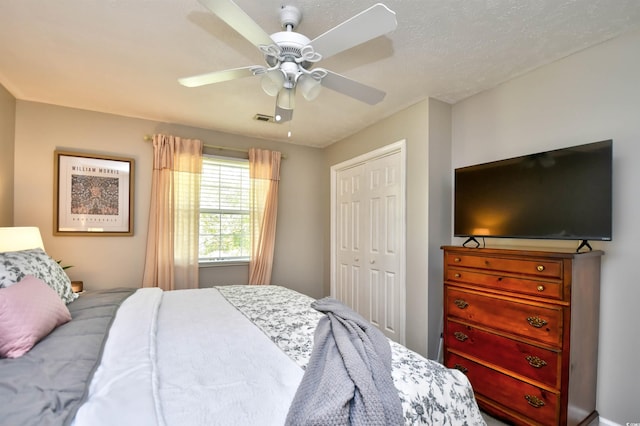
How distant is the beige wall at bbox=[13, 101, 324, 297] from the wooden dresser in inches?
97.0

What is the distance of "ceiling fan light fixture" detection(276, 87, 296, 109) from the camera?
5.63ft

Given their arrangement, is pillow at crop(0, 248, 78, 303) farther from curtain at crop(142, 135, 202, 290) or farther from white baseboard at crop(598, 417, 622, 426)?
white baseboard at crop(598, 417, 622, 426)

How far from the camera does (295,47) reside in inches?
57.8

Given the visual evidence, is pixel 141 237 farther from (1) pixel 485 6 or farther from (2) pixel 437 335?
(1) pixel 485 6

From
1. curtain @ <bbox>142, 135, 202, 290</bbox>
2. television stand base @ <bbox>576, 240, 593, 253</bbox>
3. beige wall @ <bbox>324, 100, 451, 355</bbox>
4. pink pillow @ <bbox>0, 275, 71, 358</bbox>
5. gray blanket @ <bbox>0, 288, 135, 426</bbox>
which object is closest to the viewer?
gray blanket @ <bbox>0, 288, 135, 426</bbox>

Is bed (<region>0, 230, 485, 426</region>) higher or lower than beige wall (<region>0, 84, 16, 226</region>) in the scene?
lower

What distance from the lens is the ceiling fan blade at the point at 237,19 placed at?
1.14m

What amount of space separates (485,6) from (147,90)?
8.42 ft

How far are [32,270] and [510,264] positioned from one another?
109 inches

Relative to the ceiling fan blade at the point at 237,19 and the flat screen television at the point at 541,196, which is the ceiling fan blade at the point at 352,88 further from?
the flat screen television at the point at 541,196

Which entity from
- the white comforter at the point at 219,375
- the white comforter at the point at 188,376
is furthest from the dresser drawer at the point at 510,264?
the white comforter at the point at 188,376

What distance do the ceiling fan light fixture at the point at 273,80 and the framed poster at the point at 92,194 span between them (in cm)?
225

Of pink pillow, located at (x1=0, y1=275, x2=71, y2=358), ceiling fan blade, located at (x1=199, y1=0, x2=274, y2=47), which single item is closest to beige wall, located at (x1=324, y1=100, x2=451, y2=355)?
ceiling fan blade, located at (x1=199, y1=0, x2=274, y2=47)

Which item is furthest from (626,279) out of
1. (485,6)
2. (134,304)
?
(134,304)
